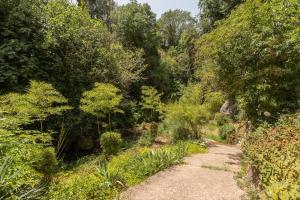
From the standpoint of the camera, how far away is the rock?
67.3ft

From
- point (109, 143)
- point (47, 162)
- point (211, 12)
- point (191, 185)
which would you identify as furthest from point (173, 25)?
point (191, 185)

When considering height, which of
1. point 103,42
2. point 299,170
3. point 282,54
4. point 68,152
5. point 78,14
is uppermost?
point 78,14

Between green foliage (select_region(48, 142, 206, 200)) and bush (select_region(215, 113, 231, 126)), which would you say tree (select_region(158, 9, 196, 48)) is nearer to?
bush (select_region(215, 113, 231, 126))

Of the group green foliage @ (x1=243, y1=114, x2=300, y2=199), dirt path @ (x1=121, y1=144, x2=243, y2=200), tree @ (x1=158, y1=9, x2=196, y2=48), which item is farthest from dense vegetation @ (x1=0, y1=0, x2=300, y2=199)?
tree @ (x1=158, y1=9, x2=196, y2=48)

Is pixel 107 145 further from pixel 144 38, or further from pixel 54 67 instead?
pixel 144 38

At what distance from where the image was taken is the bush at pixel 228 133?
16.7 meters

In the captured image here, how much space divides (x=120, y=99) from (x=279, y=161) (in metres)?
10.5

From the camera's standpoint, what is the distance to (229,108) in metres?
21.1

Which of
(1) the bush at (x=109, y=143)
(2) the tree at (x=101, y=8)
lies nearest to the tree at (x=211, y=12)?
(2) the tree at (x=101, y=8)

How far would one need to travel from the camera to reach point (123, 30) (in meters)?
22.4

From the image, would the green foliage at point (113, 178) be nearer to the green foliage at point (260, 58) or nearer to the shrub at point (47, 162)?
the shrub at point (47, 162)

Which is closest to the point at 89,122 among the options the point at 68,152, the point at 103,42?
the point at 68,152

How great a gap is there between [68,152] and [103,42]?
675 centimetres

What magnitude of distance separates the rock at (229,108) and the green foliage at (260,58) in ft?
33.8
